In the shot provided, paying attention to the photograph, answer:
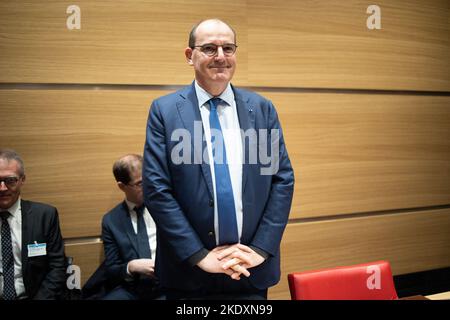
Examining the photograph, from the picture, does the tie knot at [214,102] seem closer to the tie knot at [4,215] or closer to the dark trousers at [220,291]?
the dark trousers at [220,291]

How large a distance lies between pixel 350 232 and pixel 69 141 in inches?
85.5

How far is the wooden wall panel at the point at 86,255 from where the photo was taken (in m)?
2.99

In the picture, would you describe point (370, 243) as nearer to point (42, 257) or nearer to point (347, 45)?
point (347, 45)

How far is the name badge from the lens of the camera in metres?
2.43

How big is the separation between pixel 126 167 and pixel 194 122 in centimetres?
80

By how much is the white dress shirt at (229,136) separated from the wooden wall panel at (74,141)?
109 centimetres

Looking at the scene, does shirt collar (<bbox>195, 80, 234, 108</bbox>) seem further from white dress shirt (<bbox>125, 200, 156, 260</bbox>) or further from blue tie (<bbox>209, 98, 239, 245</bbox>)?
white dress shirt (<bbox>125, 200, 156, 260</bbox>)

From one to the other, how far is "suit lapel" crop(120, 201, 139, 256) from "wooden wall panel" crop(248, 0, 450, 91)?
1.29 m

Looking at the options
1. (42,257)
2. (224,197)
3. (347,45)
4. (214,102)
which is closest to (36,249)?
(42,257)

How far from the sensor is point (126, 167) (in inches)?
104

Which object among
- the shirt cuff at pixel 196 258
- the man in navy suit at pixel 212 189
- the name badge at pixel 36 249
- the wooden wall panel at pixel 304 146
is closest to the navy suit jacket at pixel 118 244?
the name badge at pixel 36 249

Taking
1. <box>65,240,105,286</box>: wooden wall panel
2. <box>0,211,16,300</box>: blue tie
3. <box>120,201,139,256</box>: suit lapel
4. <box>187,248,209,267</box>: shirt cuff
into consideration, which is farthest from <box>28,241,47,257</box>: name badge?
<box>187,248,209,267</box>: shirt cuff

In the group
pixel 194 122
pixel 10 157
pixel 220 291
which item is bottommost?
pixel 220 291
